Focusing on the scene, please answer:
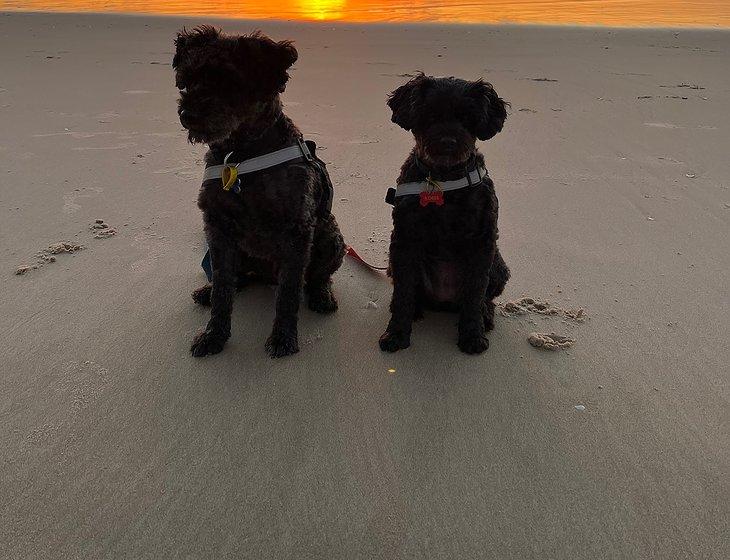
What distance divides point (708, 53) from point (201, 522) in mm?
12820

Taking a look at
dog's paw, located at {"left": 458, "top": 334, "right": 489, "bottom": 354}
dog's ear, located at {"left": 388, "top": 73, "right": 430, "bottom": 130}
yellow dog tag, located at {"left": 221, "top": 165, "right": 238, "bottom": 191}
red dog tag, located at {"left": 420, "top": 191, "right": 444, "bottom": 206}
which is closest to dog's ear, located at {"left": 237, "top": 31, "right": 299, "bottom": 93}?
yellow dog tag, located at {"left": 221, "top": 165, "right": 238, "bottom": 191}

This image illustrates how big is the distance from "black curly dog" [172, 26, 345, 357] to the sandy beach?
0.32 meters

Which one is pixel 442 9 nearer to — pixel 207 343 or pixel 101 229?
pixel 101 229

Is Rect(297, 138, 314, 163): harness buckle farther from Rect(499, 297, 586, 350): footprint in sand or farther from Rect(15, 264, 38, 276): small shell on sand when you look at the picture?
Rect(15, 264, 38, 276): small shell on sand

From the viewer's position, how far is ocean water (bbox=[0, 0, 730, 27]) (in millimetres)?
16984

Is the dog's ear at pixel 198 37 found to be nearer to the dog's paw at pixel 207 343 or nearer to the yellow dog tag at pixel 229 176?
the yellow dog tag at pixel 229 176

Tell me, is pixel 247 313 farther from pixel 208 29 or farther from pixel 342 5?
pixel 342 5

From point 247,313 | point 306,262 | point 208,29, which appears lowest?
point 247,313

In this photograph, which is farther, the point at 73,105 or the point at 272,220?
the point at 73,105

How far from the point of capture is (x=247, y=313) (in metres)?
3.36

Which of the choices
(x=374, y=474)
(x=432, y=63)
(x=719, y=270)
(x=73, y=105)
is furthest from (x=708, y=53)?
(x=374, y=474)

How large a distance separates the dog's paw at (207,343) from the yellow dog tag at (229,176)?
0.77 meters

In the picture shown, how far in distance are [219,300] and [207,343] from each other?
225 mm

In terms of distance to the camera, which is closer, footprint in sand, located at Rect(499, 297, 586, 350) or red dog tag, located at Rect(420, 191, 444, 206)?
red dog tag, located at Rect(420, 191, 444, 206)
